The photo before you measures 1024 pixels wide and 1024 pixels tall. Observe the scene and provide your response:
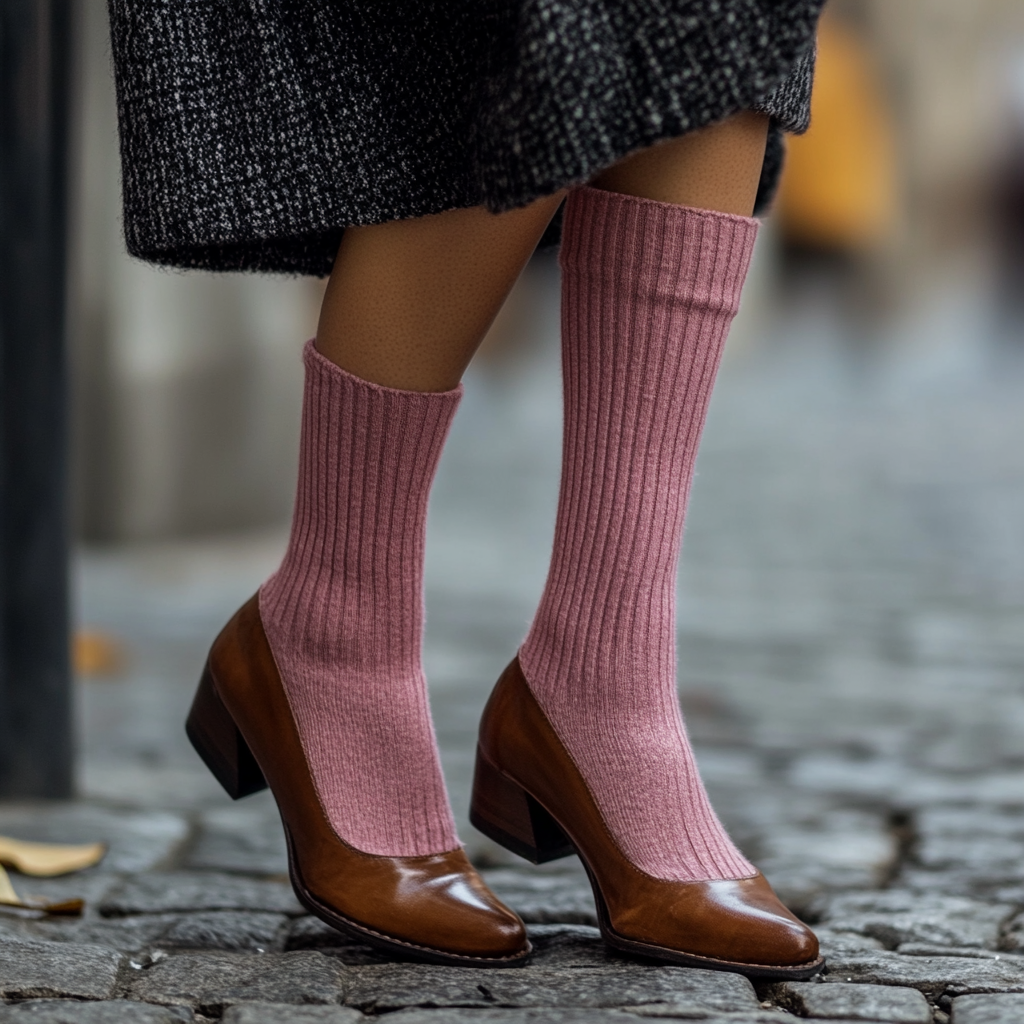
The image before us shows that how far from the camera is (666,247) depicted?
3.64ft

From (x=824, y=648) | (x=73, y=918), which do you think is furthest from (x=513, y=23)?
(x=824, y=648)

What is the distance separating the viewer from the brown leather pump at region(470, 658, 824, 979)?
43.7 inches

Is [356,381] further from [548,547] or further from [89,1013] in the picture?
[548,547]

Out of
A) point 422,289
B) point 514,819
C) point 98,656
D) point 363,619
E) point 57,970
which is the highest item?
point 422,289

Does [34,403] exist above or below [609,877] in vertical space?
above

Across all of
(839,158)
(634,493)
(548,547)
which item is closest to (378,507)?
(634,493)

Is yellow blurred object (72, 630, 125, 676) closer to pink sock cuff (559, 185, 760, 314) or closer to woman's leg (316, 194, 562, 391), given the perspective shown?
woman's leg (316, 194, 562, 391)

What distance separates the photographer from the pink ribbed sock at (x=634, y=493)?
1.12 meters

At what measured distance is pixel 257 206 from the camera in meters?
1.10

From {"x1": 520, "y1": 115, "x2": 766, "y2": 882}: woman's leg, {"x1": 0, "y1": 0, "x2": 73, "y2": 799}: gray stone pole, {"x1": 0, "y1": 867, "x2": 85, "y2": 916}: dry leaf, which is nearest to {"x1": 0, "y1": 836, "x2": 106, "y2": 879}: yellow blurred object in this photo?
{"x1": 0, "y1": 867, "x2": 85, "y2": 916}: dry leaf

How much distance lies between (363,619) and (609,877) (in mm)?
282

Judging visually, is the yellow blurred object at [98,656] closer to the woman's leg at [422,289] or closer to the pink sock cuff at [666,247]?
the woman's leg at [422,289]

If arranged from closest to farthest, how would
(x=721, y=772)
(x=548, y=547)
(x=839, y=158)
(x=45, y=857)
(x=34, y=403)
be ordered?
(x=45, y=857) → (x=34, y=403) → (x=721, y=772) → (x=548, y=547) → (x=839, y=158)

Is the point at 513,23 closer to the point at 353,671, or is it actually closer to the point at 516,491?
the point at 353,671
